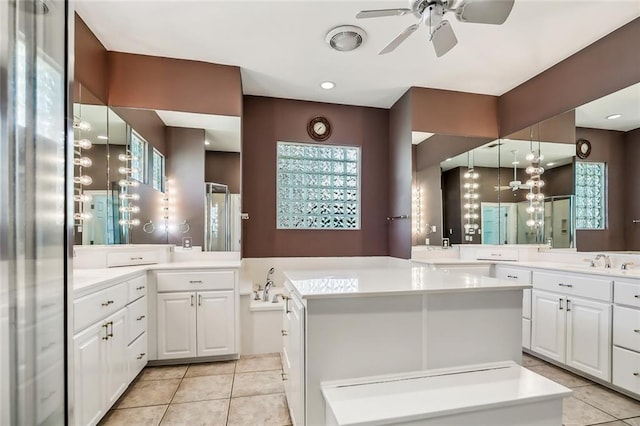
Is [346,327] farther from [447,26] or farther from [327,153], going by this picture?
[327,153]

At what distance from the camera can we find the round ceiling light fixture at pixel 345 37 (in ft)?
8.35

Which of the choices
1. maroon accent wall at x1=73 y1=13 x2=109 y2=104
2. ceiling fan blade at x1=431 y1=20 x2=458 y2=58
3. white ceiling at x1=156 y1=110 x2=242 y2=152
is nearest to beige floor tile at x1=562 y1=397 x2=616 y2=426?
ceiling fan blade at x1=431 y1=20 x2=458 y2=58

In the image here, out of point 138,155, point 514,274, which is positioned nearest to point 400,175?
point 514,274

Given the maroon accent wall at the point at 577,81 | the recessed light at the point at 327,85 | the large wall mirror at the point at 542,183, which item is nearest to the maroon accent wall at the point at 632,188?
the large wall mirror at the point at 542,183

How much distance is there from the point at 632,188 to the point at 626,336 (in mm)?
1229

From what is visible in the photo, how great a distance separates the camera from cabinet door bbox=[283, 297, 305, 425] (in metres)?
1.59

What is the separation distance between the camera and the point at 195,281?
9.23 feet

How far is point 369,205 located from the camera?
4.21 m

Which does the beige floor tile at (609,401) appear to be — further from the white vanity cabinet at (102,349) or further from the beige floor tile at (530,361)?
the white vanity cabinet at (102,349)

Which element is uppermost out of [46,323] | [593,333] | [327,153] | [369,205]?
[327,153]

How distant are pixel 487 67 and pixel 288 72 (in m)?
1.99

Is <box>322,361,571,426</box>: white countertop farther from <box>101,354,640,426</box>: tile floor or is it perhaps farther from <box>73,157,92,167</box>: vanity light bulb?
<box>73,157,92,167</box>: vanity light bulb

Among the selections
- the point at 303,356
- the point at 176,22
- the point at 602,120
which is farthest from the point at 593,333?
the point at 176,22

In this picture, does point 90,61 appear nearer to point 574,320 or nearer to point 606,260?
point 574,320
